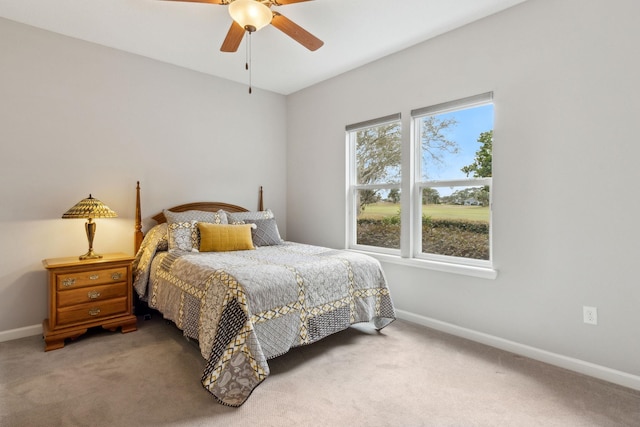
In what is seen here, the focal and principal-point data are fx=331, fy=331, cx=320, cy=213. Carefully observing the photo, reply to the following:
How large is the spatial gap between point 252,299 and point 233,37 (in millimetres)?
1827

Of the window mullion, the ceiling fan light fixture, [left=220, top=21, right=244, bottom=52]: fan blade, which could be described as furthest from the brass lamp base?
the window mullion

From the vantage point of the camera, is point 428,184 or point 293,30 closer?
point 293,30

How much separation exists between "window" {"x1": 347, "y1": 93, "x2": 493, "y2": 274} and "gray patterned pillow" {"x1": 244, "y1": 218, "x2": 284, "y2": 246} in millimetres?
921

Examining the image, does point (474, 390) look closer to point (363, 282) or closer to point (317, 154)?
point (363, 282)

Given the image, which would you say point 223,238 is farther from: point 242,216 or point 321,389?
point 321,389

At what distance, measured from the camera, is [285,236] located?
4.73 m

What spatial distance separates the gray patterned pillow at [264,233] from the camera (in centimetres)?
352

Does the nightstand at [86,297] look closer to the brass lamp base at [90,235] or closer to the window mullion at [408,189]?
the brass lamp base at [90,235]

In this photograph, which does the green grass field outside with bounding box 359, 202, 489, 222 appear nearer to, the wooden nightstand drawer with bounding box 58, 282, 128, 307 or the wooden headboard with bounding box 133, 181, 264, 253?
the wooden headboard with bounding box 133, 181, 264, 253

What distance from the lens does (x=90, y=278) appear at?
277cm

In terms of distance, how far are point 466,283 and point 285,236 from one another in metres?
2.59

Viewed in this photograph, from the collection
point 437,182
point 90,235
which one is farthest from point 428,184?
point 90,235

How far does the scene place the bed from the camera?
1924 millimetres

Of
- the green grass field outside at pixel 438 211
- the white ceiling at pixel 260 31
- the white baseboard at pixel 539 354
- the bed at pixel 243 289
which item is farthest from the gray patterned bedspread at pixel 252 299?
the white ceiling at pixel 260 31
